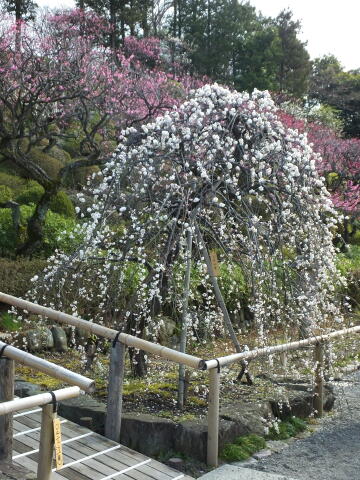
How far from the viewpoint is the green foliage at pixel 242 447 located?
397 cm

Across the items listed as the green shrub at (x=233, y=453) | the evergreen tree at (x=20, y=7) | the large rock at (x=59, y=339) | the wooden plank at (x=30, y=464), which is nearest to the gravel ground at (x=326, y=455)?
the green shrub at (x=233, y=453)

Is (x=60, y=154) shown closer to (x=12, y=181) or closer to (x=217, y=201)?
(x=12, y=181)

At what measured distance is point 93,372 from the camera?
5242mm

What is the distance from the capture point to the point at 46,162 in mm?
Answer: 13984

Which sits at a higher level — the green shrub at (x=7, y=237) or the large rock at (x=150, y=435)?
the green shrub at (x=7, y=237)

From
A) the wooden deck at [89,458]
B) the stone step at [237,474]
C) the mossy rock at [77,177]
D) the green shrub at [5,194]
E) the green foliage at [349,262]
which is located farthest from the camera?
the mossy rock at [77,177]

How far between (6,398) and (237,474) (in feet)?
5.06

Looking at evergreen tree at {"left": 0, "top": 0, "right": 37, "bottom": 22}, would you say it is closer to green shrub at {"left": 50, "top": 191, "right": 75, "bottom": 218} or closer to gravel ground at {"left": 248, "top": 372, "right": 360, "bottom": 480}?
green shrub at {"left": 50, "top": 191, "right": 75, "bottom": 218}

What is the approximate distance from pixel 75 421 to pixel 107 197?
1678mm

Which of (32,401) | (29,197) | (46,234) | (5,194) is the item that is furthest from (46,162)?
(32,401)

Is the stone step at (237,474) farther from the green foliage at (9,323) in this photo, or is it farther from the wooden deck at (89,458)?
the green foliage at (9,323)

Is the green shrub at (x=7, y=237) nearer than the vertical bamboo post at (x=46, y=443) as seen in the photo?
No

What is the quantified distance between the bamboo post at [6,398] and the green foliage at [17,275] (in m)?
3.64

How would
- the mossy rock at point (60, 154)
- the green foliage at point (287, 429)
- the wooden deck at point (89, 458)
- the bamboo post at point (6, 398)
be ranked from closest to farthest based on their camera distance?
the bamboo post at point (6, 398) < the wooden deck at point (89, 458) < the green foliage at point (287, 429) < the mossy rock at point (60, 154)
